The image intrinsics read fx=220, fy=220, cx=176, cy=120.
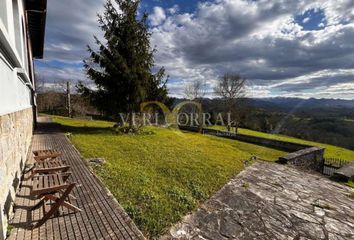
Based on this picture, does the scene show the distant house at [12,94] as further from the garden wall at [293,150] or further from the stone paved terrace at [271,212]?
the garden wall at [293,150]

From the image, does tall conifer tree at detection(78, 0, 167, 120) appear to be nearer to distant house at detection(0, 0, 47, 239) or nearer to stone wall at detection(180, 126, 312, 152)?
distant house at detection(0, 0, 47, 239)

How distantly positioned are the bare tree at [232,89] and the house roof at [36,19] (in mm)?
20167

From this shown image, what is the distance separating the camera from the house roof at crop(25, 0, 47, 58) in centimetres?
796

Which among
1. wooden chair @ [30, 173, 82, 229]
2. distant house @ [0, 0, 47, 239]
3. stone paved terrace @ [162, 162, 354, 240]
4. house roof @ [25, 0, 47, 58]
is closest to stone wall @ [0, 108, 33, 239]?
distant house @ [0, 0, 47, 239]

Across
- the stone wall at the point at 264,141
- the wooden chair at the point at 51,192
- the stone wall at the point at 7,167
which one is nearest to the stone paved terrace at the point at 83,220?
the wooden chair at the point at 51,192

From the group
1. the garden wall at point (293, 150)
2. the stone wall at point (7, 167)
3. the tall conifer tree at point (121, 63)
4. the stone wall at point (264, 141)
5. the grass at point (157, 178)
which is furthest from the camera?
the stone wall at point (264, 141)

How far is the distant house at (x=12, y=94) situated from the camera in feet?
9.41

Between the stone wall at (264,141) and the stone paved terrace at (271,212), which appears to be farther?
the stone wall at (264,141)

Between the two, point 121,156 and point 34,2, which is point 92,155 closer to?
point 121,156

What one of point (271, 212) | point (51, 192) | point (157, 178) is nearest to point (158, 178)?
point (157, 178)

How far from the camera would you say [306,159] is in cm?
1156

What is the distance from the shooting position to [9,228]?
3.10 m

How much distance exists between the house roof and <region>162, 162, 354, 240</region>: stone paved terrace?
824cm

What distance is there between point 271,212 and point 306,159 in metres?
8.24
